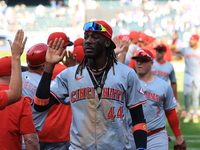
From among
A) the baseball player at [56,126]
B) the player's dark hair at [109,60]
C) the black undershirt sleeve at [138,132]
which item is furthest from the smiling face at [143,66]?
the black undershirt sleeve at [138,132]

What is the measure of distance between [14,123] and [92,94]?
2.98ft

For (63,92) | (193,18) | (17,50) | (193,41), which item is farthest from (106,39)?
(193,18)

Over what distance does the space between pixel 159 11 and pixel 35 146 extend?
35358 mm

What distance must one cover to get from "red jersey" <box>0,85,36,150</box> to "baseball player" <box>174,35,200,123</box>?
8557 millimetres

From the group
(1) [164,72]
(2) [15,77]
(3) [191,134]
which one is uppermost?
(2) [15,77]

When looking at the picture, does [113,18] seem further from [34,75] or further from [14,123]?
[14,123]

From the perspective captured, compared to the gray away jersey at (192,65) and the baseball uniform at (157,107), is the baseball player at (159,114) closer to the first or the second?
the baseball uniform at (157,107)

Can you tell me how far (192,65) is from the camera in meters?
12.3

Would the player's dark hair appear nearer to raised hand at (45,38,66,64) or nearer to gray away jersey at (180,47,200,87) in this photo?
raised hand at (45,38,66,64)

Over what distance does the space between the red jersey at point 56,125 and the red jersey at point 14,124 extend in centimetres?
154

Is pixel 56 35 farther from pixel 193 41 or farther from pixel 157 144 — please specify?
pixel 193 41

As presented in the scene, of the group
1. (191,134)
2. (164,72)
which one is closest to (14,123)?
(164,72)

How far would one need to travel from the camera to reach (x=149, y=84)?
5.86 metres

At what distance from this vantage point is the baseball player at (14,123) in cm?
391
